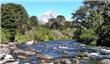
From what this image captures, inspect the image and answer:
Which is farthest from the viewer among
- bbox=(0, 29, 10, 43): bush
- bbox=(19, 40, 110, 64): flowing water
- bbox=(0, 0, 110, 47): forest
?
bbox=(0, 0, 110, 47): forest

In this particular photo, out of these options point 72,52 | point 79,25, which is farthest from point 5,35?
point 79,25

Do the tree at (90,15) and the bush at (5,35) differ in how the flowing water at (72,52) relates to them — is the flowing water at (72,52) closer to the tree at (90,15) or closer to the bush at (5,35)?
the bush at (5,35)

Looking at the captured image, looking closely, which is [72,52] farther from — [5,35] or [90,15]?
[90,15]

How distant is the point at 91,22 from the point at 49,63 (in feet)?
182

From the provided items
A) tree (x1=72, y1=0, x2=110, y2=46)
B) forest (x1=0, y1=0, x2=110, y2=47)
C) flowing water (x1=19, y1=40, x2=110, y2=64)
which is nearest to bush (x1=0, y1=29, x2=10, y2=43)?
forest (x1=0, y1=0, x2=110, y2=47)

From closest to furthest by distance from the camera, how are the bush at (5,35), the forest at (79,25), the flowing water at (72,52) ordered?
the flowing water at (72,52) → the bush at (5,35) → the forest at (79,25)

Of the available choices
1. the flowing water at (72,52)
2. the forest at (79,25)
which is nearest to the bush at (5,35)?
the forest at (79,25)

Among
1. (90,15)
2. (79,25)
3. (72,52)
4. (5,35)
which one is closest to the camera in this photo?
(72,52)

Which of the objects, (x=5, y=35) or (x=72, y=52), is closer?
(x=72, y=52)

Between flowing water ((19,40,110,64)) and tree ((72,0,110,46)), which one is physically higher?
tree ((72,0,110,46))

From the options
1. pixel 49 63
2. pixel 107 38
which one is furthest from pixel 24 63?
pixel 107 38

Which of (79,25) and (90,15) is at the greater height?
(90,15)

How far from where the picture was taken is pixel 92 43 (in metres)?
61.9

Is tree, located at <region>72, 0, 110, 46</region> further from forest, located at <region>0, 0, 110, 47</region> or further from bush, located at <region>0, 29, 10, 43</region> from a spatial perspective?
bush, located at <region>0, 29, 10, 43</region>
